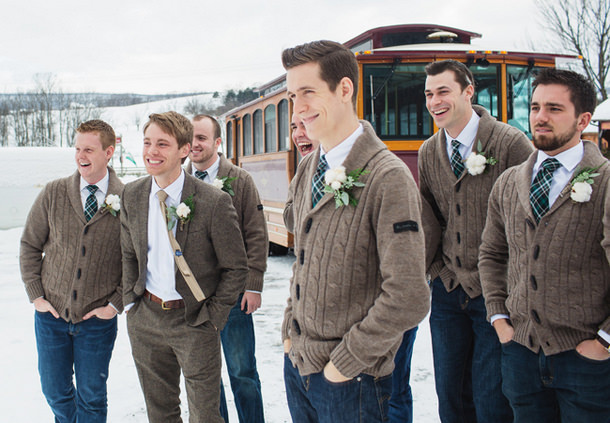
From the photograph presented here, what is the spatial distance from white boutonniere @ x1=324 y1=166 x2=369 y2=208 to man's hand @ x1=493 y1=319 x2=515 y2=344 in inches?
42.8

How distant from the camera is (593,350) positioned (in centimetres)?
213

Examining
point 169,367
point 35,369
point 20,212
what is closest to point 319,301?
point 169,367

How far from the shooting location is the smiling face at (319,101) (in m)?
1.91

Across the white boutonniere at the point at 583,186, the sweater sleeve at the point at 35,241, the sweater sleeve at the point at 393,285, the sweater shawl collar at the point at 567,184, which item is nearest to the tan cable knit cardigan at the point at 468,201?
the sweater shawl collar at the point at 567,184

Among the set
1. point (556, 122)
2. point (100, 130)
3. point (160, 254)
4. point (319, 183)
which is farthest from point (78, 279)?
point (556, 122)

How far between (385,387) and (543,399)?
859mm

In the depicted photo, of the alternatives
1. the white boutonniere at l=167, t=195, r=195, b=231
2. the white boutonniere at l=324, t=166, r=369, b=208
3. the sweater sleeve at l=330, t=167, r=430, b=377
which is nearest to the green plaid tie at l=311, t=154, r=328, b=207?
the white boutonniere at l=324, t=166, r=369, b=208

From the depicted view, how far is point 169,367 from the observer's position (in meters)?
2.83

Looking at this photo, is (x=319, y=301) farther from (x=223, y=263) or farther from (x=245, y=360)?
(x=245, y=360)

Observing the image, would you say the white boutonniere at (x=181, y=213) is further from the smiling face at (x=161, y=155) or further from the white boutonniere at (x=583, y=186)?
the white boutonniere at (x=583, y=186)

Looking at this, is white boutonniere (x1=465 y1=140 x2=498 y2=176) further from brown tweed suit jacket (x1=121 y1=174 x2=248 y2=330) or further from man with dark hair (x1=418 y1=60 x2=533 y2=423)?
brown tweed suit jacket (x1=121 y1=174 x2=248 y2=330)

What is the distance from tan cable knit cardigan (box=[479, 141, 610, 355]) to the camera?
216 centimetres

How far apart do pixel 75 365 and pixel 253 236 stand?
1257mm

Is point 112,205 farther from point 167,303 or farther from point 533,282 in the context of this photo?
point 533,282
